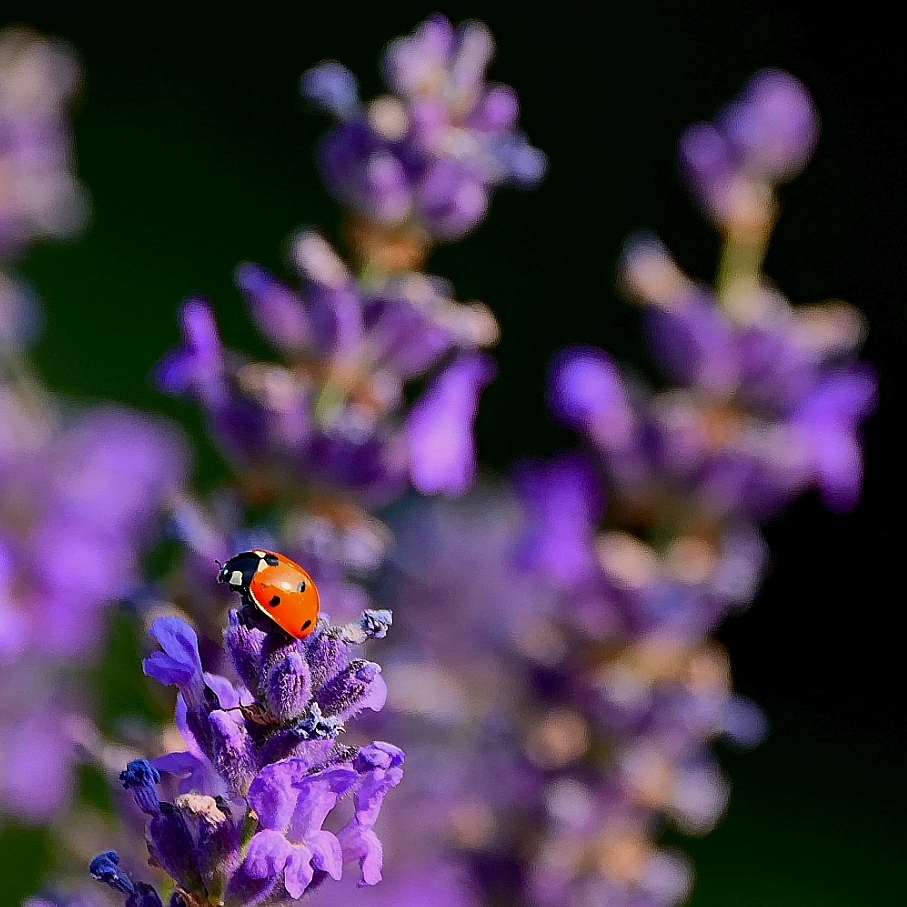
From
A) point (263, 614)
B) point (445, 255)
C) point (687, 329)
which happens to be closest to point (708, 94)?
point (445, 255)

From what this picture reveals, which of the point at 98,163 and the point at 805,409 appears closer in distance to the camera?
the point at 805,409

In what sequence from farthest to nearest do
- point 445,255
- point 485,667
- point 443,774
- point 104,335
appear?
point 445,255 → point 104,335 → point 485,667 → point 443,774

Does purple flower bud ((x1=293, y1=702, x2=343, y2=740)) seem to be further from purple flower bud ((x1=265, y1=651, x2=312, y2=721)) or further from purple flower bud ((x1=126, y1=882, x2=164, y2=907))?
purple flower bud ((x1=126, y1=882, x2=164, y2=907))

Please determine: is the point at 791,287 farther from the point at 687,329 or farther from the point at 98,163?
the point at 687,329

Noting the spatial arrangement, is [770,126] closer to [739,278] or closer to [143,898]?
[739,278]

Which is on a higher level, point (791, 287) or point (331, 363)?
point (791, 287)

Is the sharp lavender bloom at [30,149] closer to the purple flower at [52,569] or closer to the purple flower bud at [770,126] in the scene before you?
the purple flower at [52,569]

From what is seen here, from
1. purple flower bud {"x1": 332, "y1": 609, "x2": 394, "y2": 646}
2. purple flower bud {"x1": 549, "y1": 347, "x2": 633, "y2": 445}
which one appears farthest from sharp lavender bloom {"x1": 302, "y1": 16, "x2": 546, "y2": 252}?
purple flower bud {"x1": 332, "y1": 609, "x2": 394, "y2": 646}
